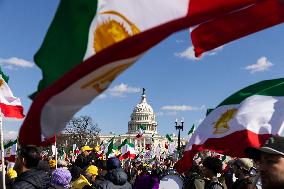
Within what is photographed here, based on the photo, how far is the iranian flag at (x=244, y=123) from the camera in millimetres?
5555

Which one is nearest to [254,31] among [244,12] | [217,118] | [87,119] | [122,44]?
[244,12]

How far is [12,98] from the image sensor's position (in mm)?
9133

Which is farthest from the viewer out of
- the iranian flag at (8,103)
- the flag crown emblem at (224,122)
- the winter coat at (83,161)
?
the winter coat at (83,161)

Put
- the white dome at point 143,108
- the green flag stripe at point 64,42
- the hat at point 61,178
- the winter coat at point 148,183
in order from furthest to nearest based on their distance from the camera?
the white dome at point 143,108, the hat at point 61,178, the winter coat at point 148,183, the green flag stripe at point 64,42

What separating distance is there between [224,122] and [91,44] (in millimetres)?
3380

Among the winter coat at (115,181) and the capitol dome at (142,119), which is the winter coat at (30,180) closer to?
the winter coat at (115,181)

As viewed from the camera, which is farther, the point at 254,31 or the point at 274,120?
the point at 274,120

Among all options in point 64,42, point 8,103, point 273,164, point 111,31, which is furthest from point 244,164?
point 8,103

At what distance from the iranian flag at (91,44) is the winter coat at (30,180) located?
6.53 ft

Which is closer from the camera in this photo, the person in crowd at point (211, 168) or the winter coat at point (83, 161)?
the person in crowd at point (211, 168)

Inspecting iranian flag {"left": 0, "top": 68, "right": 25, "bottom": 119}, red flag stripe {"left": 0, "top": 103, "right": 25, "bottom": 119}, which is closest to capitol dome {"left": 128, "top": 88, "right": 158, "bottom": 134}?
red flag stripe {"left": 0, "top": 103, "right": 25, "bottom": 119}

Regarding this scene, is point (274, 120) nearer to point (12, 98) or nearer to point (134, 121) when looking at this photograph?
point (12, 98)

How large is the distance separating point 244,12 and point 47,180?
2.56 m

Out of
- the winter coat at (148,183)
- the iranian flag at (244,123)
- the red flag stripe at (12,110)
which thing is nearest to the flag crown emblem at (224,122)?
the iranian flag at (244,123)
